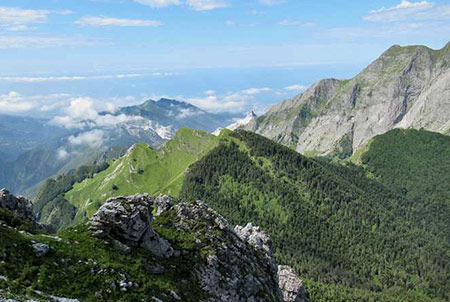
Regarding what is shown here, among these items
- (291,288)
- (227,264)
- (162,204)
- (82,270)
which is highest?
(82,270)

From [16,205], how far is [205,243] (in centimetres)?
3012

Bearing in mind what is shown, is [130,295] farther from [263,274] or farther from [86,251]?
[263,274]

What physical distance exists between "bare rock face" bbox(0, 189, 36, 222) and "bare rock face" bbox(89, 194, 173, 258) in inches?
514

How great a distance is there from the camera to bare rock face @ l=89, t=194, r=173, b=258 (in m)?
51.1

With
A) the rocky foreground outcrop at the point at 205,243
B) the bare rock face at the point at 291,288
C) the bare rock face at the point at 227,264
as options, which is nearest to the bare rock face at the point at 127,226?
the rocky foreground outcrop at the point at 205,243

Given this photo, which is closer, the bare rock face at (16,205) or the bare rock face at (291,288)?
the bare rock face at (16,205)

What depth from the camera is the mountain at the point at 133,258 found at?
3766 centimetres

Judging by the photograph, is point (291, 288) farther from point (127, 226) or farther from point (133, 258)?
point (133, 258)

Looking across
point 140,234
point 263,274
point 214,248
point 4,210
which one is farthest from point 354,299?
point 4,210

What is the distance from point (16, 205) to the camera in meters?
56.6

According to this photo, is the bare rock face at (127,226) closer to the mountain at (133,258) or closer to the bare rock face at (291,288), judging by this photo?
the mountain at (133,258)

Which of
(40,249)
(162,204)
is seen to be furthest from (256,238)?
(40,249)

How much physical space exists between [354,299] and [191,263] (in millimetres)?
168838

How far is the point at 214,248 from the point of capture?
208ft
